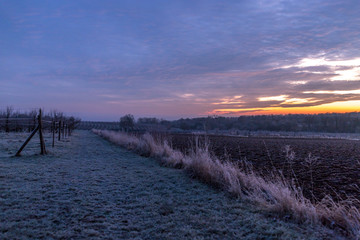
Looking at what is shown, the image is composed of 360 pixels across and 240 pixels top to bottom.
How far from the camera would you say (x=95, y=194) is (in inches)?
199

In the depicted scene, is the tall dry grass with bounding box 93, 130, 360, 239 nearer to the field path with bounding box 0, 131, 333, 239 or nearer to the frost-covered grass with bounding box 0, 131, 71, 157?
the field path with bounding box 0, 131, 333, 239

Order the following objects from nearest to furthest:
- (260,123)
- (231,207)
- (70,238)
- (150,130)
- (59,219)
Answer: (70,238) < (59,219) < (231,207) < (150,130) < (260,123)

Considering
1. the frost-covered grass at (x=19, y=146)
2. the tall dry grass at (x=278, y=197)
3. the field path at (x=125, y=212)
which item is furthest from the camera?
the frost-covered grass at (x=19, y=146)

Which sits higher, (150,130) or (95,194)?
(150,130)

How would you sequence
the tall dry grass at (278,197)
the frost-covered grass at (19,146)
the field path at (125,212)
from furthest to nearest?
the frost-covered grass at (19,146), the tall dry grass at (278,197), the field path at (125,212)

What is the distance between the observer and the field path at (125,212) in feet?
10.6

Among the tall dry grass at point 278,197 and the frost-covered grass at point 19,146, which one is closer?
the tall dry grass at point 278,197

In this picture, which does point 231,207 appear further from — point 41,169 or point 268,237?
point 41,169

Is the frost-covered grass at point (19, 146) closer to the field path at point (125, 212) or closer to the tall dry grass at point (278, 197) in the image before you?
the field path at point (125, 212)

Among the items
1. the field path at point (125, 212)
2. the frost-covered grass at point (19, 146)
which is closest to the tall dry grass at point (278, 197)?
the field path at point (125, 212)

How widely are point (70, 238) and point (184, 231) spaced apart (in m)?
1.48

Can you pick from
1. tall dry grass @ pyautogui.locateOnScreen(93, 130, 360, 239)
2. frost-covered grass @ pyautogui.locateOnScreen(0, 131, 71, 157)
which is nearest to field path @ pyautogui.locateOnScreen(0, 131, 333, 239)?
tall dry grass @ pyautogui.locateOnScreen(93, 130, 360, 239)

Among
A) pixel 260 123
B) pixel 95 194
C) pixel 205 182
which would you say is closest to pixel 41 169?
pixel 95 194

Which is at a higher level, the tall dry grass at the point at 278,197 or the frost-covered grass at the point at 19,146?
the frost-covered grass at the point at 19,146
